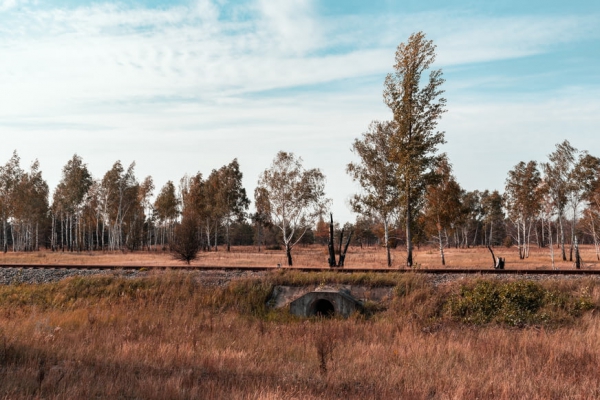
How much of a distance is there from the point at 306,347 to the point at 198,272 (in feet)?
28.0

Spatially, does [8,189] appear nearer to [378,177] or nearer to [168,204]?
[168,204]

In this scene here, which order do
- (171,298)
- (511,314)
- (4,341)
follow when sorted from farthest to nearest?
(171,298) < (511,314) < (4,341)

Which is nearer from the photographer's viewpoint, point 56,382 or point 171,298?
point 56,382

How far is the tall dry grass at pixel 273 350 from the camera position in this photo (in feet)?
21.7

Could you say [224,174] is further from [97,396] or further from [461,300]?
[97,396]

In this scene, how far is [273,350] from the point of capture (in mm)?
9258

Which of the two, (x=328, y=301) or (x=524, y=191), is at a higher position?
(x=524, y=191)

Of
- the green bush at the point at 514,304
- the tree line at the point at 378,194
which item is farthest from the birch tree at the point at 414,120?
the green bush at the point at 514,304

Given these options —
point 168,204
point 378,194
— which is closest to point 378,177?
point 378,194

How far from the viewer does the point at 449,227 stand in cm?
3534

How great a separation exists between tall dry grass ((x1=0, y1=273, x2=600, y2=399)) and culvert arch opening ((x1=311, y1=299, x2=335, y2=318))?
0.74m

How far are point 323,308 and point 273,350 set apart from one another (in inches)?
211

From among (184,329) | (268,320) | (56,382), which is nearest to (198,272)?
(268,320)

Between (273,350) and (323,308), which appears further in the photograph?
(323,308)
